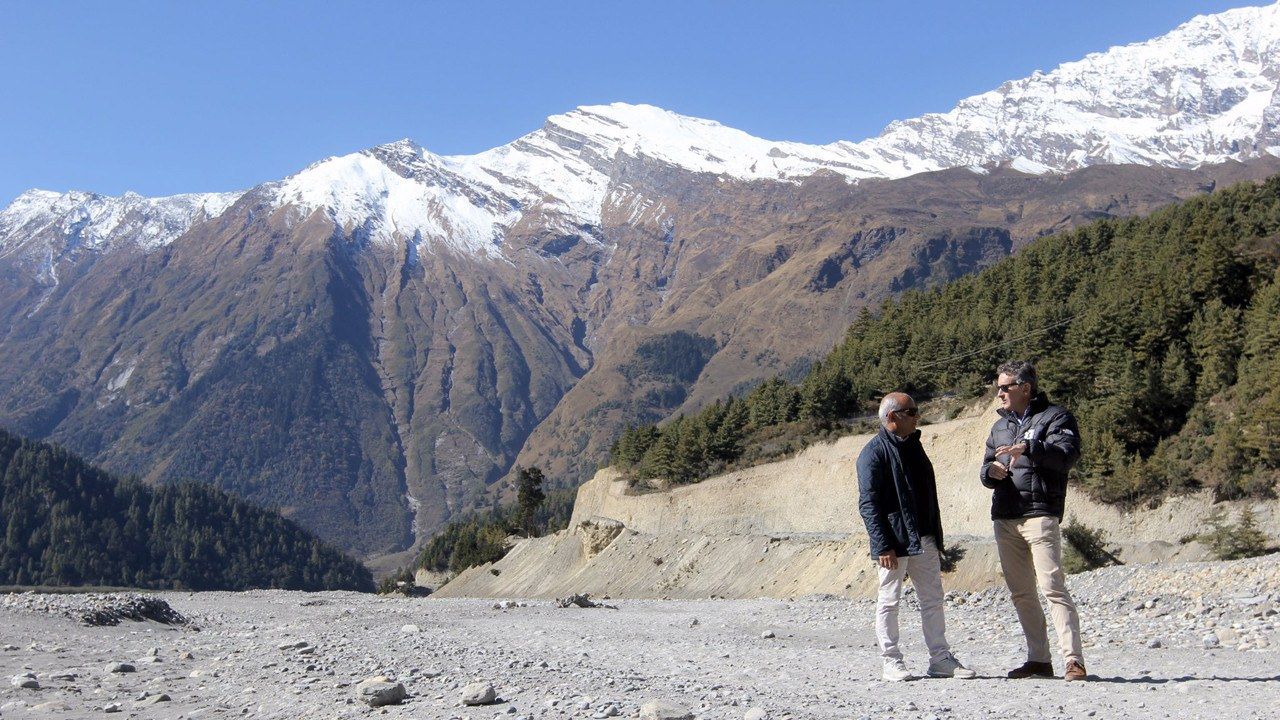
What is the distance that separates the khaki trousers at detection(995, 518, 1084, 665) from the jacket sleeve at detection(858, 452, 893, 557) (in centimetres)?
117

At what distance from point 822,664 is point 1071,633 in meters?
4.12

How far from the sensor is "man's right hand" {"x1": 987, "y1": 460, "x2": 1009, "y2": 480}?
38.4 ft

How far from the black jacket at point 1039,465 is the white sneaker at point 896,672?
192 centimetres

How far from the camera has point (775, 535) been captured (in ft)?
171

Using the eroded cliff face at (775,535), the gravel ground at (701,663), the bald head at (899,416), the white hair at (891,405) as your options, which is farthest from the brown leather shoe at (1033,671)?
the eroded cliff face at (775,535)

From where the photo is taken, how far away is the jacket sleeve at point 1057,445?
446 inches

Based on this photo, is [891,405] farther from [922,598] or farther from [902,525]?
[922,598]

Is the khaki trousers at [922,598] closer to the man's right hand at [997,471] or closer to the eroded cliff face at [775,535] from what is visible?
the man's right hand at [997,471]

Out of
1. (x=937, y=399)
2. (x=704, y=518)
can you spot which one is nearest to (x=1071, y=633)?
(x=937, y=399)

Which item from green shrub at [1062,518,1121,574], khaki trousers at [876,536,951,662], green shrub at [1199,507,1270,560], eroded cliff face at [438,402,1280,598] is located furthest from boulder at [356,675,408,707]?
eroded cliff face at [438,402,1280,598]

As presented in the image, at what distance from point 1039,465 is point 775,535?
4128cm

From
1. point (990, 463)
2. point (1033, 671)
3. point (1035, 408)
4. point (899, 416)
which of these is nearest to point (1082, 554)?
point (1033, 671)

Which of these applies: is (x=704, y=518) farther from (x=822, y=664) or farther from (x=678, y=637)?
(x=822, y=664)

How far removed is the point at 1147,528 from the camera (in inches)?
1597
